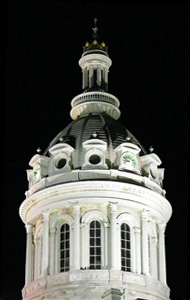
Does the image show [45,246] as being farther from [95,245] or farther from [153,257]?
[153,257]

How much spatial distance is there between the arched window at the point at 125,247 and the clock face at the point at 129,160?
3962mm

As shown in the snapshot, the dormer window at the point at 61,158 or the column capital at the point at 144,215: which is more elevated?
the dormer window at the point at 61,158

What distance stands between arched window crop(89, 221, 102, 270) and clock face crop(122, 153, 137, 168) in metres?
4.31

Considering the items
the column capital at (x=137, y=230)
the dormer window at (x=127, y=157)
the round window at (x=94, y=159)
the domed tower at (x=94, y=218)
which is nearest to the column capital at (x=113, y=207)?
the domed tower at (x=94, y=218)

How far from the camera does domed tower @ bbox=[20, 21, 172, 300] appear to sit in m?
44.2

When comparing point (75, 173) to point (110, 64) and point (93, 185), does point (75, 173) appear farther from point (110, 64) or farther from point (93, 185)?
point (110, 64)

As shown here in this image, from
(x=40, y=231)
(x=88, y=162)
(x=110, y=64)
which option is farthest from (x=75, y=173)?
(x=110, y=64)

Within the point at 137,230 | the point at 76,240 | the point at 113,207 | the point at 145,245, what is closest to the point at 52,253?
the point at 76,240

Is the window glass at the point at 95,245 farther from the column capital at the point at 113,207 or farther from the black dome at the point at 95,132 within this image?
the black dome at the point at 95,132

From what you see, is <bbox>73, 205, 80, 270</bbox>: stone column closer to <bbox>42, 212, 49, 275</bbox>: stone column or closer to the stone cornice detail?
the stone cornice detail

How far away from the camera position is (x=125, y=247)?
46.1m

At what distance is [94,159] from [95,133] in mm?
1869

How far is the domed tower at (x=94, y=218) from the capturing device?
44219 millimetres

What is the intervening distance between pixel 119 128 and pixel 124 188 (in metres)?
5.22
